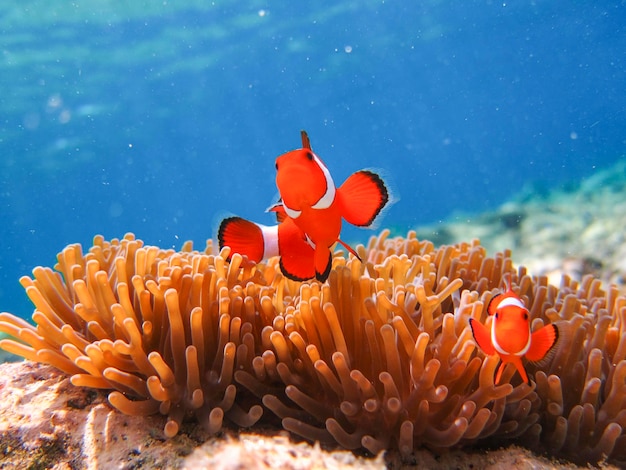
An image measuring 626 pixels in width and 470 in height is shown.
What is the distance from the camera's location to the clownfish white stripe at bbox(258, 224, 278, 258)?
2.01 m

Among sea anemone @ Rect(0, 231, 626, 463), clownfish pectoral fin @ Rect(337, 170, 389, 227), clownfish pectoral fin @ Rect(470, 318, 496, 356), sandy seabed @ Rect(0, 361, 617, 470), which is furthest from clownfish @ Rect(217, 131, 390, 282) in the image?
sandy seabed @ Rect(0, 361, 617, 470)

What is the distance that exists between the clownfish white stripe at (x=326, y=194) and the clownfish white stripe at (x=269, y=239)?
52 cm

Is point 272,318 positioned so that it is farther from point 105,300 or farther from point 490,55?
point 490,55

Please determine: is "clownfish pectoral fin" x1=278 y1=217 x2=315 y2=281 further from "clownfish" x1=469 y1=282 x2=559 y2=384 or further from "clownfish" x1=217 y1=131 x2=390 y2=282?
"clownfish" x1=469 y1=282 x2=559 y2=384

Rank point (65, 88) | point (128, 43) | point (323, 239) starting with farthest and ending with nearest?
point (65, 88) → point (128, 43) → point (323, 239)

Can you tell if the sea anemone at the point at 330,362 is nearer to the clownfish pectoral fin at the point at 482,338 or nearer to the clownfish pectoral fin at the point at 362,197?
the clownfish pectoral fin at the point at 482,338

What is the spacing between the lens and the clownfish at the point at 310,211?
138 cm

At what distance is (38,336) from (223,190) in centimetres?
5744

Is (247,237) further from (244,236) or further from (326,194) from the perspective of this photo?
(326,194)

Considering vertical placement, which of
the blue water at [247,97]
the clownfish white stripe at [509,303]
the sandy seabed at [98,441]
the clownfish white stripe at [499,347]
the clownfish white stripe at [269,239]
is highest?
the blue water at [247,97]

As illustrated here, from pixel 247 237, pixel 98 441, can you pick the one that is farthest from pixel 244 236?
pixel 98 441

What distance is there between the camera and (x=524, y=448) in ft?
5.53

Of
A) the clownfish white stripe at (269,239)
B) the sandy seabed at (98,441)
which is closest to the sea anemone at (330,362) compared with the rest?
the sandy seabed at (98,441)

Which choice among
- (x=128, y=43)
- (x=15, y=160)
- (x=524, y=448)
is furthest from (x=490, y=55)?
(x=524, y=448)
